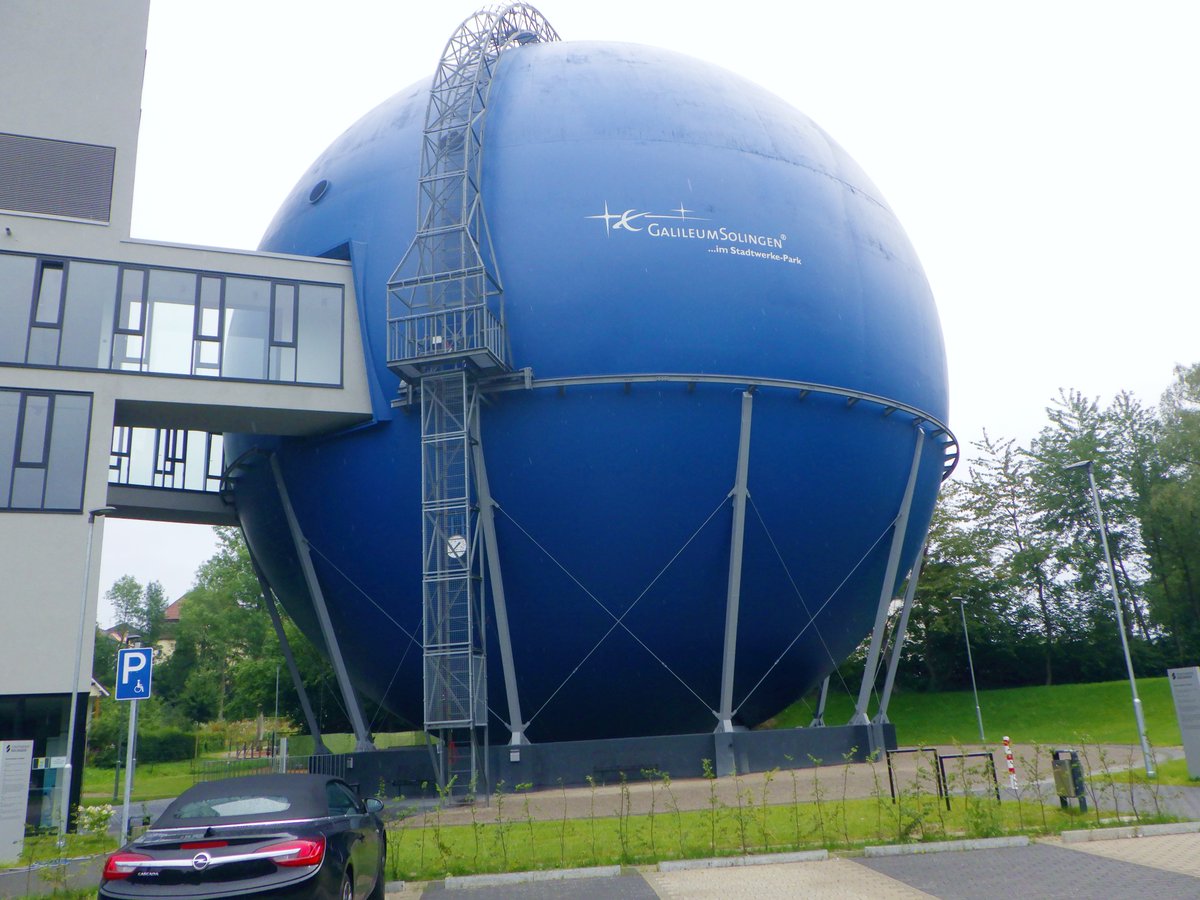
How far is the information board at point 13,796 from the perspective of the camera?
12945mm

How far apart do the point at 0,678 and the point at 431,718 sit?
7571 millimetres

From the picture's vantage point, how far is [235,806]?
7.25 meters

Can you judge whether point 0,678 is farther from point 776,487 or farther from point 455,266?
point 776,487

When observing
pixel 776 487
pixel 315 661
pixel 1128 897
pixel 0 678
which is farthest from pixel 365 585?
pixel 315 661

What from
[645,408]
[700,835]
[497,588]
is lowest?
[700,835]

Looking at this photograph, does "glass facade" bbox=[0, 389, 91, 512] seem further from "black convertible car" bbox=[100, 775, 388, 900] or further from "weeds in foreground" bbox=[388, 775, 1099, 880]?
"black convertible car" bbox=[100, 775, 388, 900]

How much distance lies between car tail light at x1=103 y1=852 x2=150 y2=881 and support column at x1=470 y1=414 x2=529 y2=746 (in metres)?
12.1

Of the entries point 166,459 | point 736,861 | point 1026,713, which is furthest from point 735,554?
point 1026,713

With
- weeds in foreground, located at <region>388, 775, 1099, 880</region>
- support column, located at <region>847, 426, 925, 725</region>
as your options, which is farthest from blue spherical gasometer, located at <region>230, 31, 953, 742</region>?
weeds in foreground, located at <region>388, 775, 1099, 880</region>

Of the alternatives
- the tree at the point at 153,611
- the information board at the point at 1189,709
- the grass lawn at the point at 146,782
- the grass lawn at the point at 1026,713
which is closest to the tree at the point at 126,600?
the tree at the point at 153,611

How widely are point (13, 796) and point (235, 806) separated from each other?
320 inches

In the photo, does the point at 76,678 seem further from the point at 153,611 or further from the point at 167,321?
the point at 153,611

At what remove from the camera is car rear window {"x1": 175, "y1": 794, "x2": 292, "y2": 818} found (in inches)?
279

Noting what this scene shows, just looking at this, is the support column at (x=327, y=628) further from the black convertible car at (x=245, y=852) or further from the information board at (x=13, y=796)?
the black convertible car at (x=245, y=852)
